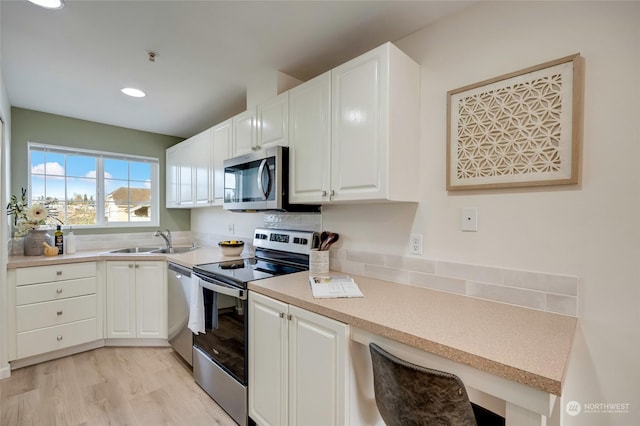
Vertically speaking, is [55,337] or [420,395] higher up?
[420,395]

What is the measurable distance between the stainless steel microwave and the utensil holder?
0.37 m

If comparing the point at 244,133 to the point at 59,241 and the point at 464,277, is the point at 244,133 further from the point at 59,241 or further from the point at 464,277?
the point at 59,241

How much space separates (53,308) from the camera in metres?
2.45

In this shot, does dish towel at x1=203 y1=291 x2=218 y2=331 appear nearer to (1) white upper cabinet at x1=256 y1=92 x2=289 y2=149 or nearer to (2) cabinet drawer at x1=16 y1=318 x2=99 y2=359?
(1) white upper cabinet at x1=256 y1=92 x2=289 y2=149

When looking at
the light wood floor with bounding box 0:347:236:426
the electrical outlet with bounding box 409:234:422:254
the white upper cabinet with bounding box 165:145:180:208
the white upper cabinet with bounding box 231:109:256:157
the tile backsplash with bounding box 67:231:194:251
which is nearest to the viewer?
the electrical outlet with bounding box 409:234:422:254

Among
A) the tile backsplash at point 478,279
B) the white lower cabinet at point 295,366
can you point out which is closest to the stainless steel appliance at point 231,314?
the white lower cabinet at point 295,366

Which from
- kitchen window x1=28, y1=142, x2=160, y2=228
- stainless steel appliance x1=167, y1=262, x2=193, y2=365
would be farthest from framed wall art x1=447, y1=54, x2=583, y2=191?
kitchen window x1=28, y1=142, x2=160, y2=228

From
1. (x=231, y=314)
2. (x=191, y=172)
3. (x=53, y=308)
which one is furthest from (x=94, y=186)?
(x=231, y=314)

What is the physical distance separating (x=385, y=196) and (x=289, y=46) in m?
1.14

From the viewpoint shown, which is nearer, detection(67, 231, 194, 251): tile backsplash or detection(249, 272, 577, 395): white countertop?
detection(249, 272, 577, 395): white countertop

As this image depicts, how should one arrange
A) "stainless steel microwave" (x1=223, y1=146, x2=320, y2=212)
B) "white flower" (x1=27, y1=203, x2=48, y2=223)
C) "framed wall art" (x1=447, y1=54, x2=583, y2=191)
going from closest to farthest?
"framed wall art" (x1=447, y1=54, x2=583, y2=191) → "stainless steel microwave" (x1=223, y1=146, x2=320, y2=212) → "white flower" (x1=27, y1=203, x2=48, y2=223)

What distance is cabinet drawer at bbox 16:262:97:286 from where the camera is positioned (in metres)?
2.32

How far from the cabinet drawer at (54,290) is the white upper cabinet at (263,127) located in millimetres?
1789

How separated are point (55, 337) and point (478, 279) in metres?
3.31
